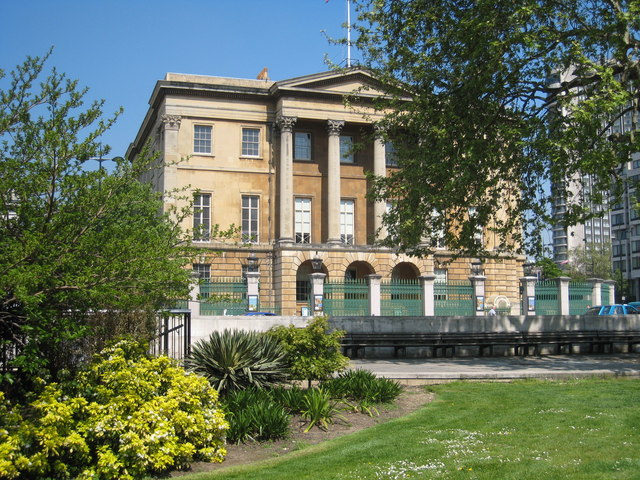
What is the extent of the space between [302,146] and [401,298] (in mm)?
26934

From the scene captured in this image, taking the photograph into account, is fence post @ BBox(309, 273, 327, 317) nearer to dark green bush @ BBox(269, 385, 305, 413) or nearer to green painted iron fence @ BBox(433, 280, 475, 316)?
green painted iron fence @ BBox(433, 280, 475, 316)

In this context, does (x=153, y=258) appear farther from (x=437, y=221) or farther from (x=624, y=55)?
(x=624, y=55)

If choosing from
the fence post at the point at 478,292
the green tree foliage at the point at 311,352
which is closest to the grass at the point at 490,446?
the green tree foliage at the point at 311,352

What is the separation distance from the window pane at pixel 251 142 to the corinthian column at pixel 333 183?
199 inches

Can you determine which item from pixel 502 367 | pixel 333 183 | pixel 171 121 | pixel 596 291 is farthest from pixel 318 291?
pixel 171 121

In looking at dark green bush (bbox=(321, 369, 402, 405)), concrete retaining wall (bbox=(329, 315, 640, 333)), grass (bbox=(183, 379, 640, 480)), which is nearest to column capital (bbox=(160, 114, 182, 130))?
concrete retaining wall (bbox=(329, 315, 640, 333))

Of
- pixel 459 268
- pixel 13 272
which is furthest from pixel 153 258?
pixel 459 268

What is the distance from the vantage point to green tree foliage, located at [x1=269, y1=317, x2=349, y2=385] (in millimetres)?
12750

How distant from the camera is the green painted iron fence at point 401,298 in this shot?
25.3 meters

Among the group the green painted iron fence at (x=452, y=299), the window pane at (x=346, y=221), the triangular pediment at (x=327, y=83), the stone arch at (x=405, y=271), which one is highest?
the triangular pediment at (x=327, y=83)

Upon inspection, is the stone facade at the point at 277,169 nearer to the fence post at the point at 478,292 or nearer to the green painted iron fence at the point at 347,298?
the fence post at the point at 478,292

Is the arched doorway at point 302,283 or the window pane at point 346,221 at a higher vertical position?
the window pane at point 346,221

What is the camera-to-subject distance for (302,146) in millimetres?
51031

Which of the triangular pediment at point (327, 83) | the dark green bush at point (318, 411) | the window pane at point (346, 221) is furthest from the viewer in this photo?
the window pane at point (346, 221)
